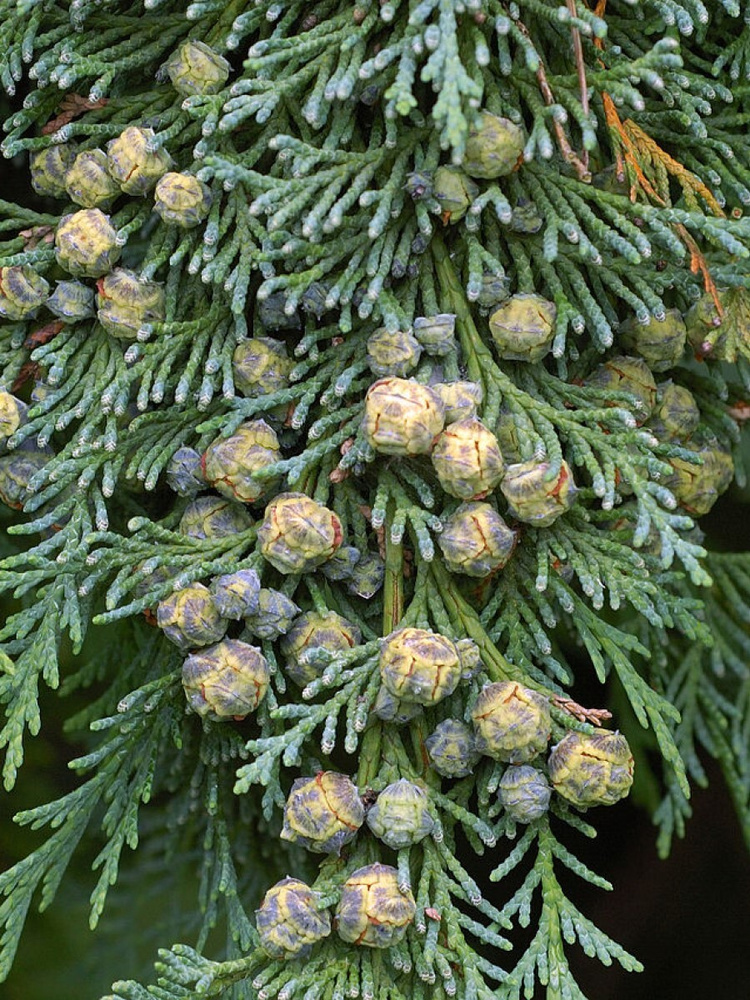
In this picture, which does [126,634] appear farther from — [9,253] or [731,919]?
[731,919]

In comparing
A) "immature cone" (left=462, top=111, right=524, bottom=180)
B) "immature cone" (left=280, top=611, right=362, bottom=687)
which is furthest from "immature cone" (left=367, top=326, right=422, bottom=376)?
"immature cone" (left=280, top=611, right=362, bottom=687)

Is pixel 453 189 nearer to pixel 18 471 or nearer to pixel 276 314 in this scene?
pixel 276 314

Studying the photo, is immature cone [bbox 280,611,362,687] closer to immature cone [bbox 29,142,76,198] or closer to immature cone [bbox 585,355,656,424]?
immature cone [bbox 585,355,656,424]

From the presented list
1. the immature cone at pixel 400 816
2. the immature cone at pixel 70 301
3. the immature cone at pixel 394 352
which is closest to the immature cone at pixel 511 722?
the immature cone at pixel 400 816

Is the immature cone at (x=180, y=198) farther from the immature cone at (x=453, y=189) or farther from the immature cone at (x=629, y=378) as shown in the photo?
the immature cone at (x=629, y=378)

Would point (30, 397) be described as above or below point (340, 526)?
below

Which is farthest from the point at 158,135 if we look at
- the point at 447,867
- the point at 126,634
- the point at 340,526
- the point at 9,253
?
the point at 447,867
